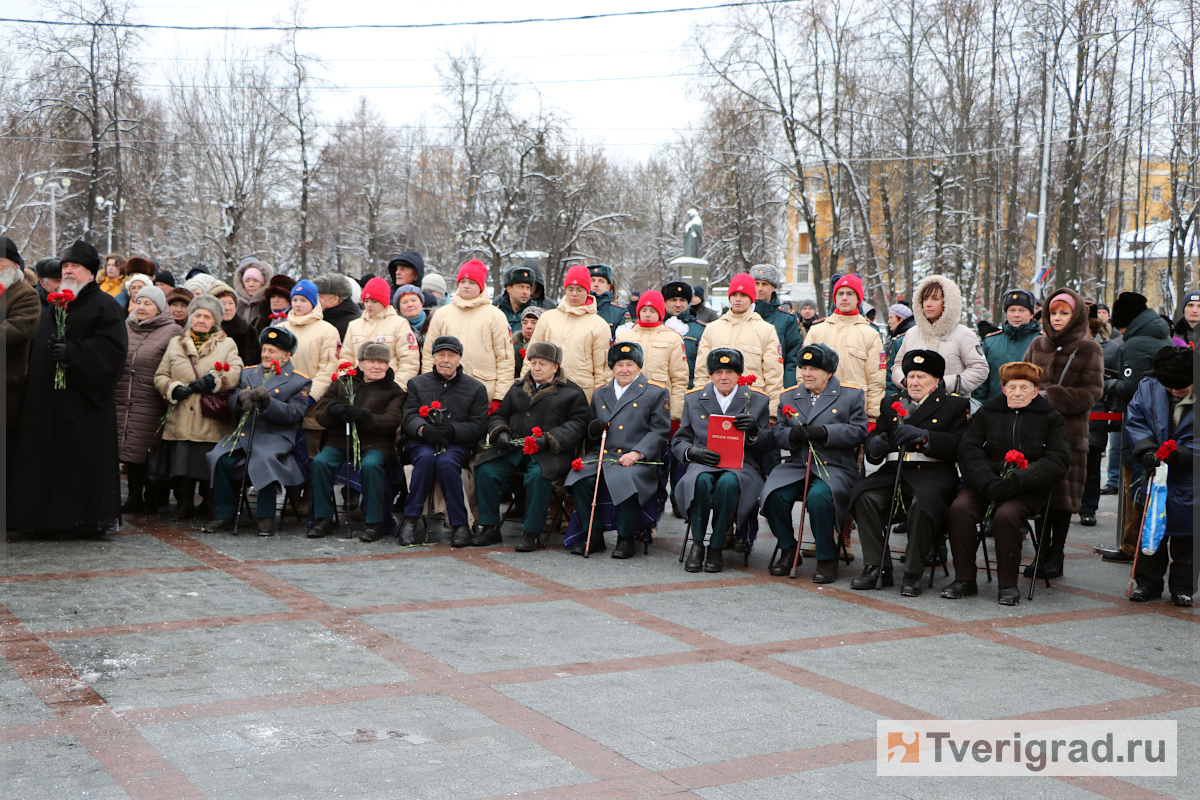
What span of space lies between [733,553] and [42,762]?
5.77 meters

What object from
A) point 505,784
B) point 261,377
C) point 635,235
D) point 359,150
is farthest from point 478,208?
A: point 505,784

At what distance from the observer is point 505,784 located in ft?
13.2

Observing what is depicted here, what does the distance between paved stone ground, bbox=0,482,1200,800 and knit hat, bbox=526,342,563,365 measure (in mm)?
1674

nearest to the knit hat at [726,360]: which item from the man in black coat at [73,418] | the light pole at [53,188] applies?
the man in black coat at [73,418]

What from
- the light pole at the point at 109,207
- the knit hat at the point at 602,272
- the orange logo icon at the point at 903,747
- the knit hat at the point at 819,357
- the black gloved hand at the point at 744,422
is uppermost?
the light pole at the point at 109,207

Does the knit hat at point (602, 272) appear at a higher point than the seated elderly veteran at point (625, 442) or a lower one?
higher

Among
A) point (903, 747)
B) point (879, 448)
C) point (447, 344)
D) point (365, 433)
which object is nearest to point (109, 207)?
point (365, 433)

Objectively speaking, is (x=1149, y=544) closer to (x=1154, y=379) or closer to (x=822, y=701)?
(x=1154, y=379)

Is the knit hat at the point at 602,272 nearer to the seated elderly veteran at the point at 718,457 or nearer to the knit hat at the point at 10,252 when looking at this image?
the seated elderly veteran at the point at 718,457

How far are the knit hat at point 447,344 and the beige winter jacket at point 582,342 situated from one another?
2.40ft

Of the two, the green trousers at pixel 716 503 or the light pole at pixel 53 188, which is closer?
the green trousers at pixel 716 503

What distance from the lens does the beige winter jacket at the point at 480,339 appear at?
963 cm

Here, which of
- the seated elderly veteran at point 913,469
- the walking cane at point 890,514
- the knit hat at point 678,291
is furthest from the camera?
the knit hat at point 678,291

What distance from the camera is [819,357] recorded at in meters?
8.23
